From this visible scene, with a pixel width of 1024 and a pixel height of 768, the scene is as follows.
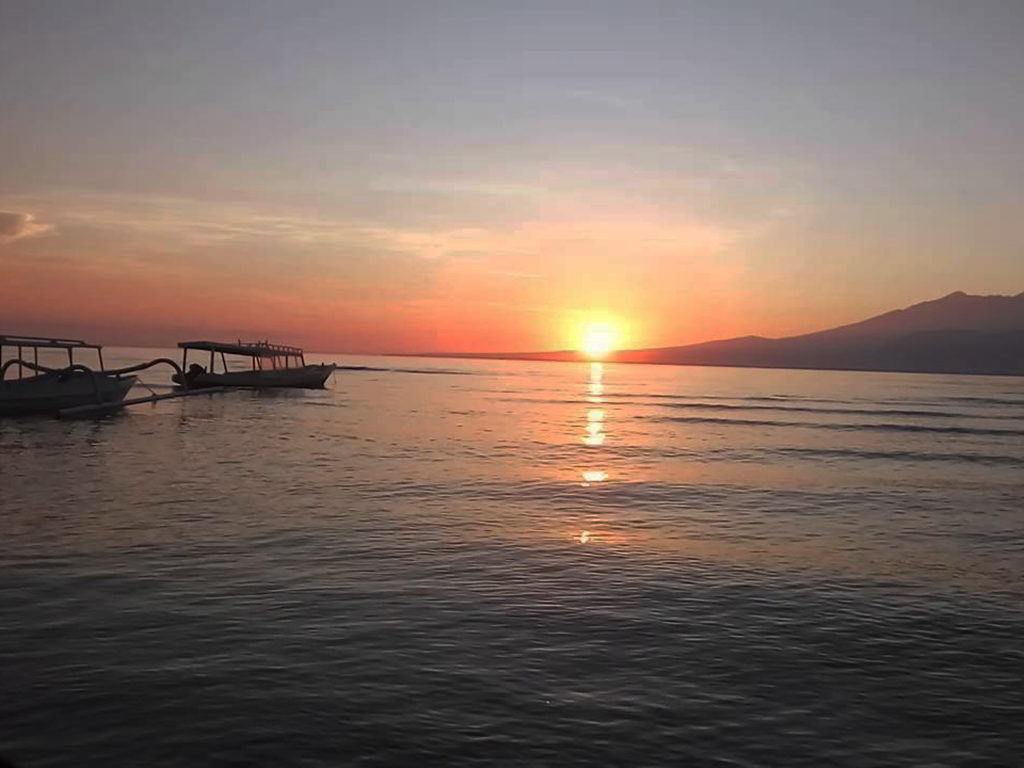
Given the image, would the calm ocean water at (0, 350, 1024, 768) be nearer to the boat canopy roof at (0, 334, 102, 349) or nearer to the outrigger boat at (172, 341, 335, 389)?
the boat canopy roof at (0, 334, 102, 349)

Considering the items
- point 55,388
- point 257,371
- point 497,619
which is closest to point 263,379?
point 257,371

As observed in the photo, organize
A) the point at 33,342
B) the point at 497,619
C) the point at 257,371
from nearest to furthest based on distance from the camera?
the point at 497,619 → the point at 33,342 → the point at 257,371

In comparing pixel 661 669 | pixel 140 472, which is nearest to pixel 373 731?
pixel 661 669

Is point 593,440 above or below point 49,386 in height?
below

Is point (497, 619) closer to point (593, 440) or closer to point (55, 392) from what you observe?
point (593, 440)

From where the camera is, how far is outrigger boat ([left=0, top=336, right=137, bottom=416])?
5466 centimetres

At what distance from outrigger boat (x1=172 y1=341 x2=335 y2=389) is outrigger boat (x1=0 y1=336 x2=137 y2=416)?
21707mm

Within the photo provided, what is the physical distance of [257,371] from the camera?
9325 cm

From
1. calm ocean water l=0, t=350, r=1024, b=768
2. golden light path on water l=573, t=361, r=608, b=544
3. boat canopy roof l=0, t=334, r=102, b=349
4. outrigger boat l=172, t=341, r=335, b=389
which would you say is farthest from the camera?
outrigger boat l=172, t=341, r=335, b=389

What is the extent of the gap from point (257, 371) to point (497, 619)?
276 ft

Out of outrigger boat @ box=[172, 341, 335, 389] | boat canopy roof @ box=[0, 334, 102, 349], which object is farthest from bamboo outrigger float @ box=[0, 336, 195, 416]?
outrigger boat @ box=[172, 341, 335, 389]

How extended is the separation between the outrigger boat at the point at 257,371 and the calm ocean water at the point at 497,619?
56928 mm

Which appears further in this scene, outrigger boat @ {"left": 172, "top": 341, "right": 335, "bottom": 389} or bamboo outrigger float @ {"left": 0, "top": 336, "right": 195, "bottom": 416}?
outrigger boat @ {"left": 172, "top": 341, "right": 335, "bottom": 389}

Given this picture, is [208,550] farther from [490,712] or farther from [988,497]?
[988,497]
